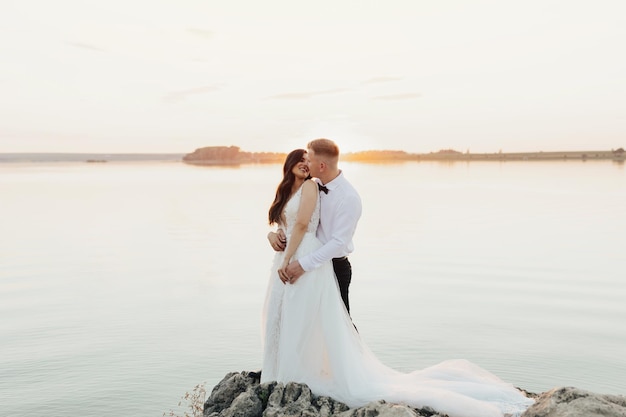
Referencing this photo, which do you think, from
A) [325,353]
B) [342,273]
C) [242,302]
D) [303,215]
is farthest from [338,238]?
[242,302]

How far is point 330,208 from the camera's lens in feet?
18.7

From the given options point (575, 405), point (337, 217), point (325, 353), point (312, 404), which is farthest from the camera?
point (325, 353)

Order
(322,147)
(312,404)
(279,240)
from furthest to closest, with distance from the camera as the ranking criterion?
(279,240) < (322,147) < (312,404)

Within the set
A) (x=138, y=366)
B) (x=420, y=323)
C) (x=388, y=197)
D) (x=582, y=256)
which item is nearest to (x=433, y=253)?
(x=582, y=256)

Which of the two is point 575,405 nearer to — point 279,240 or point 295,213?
point 295,213

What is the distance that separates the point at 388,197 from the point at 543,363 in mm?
31122

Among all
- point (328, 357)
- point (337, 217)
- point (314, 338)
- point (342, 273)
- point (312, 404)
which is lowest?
point (312, 404)

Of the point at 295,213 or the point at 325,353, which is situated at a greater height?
the point at 295,213

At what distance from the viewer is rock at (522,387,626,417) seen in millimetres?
4441

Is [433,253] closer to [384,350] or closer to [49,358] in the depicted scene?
[384,350]

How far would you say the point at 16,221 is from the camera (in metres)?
26.2

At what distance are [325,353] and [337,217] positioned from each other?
1.27 metres

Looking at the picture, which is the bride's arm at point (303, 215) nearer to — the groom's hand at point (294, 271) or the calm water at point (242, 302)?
the groom's hand at point (294, 271)

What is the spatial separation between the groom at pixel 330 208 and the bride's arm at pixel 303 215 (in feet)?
0.39
